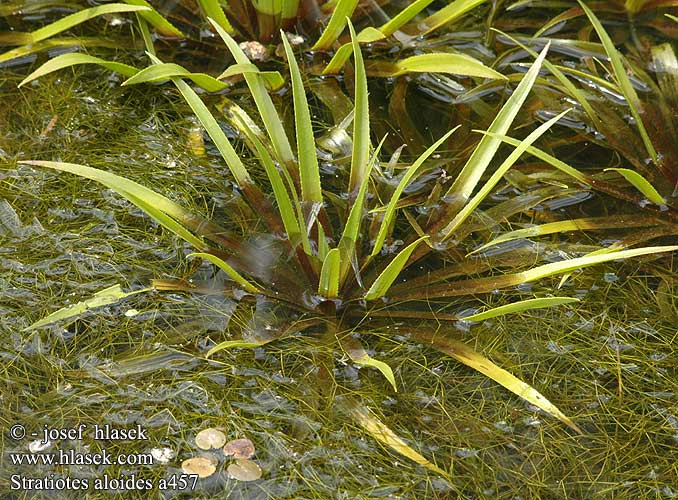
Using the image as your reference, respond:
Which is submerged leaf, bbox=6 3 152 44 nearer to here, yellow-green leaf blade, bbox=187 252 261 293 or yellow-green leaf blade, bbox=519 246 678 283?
yellow-green leaf blade, bbox=187 252 261 293

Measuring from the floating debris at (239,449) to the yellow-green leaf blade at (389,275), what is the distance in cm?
49

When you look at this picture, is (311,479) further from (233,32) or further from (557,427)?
(233,32)

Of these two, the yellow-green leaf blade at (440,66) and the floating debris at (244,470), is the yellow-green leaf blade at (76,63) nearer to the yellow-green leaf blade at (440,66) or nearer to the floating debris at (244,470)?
the yellow-green leaf blade at (440,66)

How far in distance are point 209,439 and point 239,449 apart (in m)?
0.07

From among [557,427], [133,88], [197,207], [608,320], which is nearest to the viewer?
[557,427]

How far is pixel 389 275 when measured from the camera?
78.2 inches

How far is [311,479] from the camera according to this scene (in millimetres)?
1778

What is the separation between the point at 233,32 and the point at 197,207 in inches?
29.8

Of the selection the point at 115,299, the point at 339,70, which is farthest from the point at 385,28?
the point at 115,299

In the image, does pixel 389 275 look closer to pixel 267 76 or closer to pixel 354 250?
pixel 354 250

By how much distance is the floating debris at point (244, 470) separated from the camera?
1.77 metres

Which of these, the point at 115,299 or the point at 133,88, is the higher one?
the point at 133,88

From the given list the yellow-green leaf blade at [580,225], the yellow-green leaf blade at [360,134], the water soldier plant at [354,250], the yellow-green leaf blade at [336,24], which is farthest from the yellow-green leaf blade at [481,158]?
the yellow-green leaf blade at [336,24]

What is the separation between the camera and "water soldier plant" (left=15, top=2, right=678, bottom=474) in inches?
76.9
